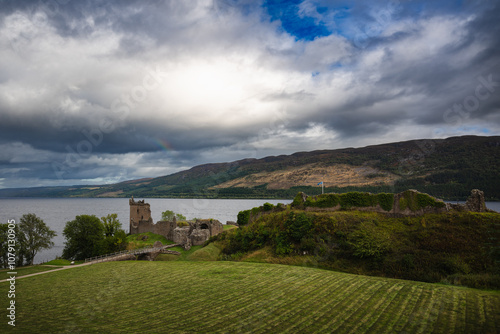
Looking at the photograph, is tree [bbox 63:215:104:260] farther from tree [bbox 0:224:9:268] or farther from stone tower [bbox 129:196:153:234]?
stone tower [bbox 129:196:153:234]

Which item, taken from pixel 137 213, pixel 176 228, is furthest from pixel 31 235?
pixel 137 213

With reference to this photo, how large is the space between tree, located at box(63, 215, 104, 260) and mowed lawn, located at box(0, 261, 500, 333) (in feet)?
61.6

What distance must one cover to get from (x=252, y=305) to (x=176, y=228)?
36630 mm

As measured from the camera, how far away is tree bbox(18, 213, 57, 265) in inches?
1411

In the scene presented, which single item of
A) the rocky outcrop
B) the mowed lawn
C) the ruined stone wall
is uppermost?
the rocky outcrop

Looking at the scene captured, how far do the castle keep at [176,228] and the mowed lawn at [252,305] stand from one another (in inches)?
924

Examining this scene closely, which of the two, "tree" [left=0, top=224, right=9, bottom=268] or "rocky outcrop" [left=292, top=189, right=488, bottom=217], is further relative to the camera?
"tree" [left=0, top=224, right=9, bottom=268]

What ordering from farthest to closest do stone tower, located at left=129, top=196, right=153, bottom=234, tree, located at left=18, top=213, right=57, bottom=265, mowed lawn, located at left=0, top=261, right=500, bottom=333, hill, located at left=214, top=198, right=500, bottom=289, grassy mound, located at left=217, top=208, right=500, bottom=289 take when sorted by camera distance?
1. stone tower, located at left=129, top=196, right=153, bottom=234
2. tree, located at left=18, top=213, right=57, bottom=265
3. hill, located at left=214, top=198, right=500, bottom=289
4. grassy mound, located at left=217, top=208, right=500, bottom=289
5. mowed lawn, located at left=0, top=261, right=500, bottom=333

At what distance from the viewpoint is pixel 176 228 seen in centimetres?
4903

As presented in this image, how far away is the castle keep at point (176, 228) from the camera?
4594 centimetres

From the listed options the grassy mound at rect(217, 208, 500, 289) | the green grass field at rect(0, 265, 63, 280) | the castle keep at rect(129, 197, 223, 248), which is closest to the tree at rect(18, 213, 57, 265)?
the green grass field at rect(0, 265, 63, 280)

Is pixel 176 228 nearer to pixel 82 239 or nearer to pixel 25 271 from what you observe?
pixel 82 239

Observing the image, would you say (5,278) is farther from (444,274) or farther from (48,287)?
(444,274)

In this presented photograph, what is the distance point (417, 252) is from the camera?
2158 centimetres
